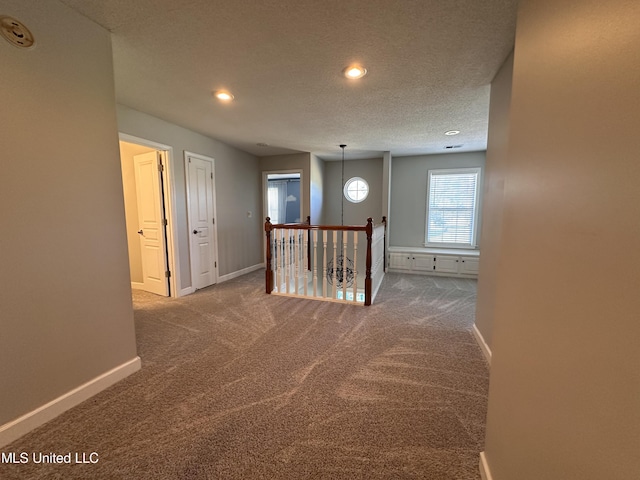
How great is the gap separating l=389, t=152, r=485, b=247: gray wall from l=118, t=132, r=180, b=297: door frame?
13.8ft

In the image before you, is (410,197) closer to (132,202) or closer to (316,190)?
(316,190)

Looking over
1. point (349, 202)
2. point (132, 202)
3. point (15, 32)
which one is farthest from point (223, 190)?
point (15, 32)

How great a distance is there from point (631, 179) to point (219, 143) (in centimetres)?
468

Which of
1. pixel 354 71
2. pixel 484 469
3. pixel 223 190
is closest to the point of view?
pixel 484 469

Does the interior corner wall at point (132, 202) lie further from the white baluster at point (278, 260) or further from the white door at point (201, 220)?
the white baluster at point (278, 260)

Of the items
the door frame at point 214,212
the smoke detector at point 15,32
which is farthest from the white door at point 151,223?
the smoke detector at point 15,32

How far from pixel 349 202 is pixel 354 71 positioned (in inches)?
153

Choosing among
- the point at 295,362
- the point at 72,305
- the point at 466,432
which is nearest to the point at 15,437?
the point at 72,305

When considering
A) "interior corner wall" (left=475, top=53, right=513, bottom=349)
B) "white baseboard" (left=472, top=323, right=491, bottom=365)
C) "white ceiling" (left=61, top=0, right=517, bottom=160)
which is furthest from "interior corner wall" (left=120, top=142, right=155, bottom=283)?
"white baseboard" (left=472, top=323, right=491, bottom=365)

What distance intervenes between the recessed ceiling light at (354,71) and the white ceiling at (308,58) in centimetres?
5

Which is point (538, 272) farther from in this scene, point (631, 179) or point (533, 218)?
point (631, 179)

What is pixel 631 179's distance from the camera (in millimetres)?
467

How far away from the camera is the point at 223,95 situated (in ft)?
8.21

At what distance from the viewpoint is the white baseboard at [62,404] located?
4.31 feet
